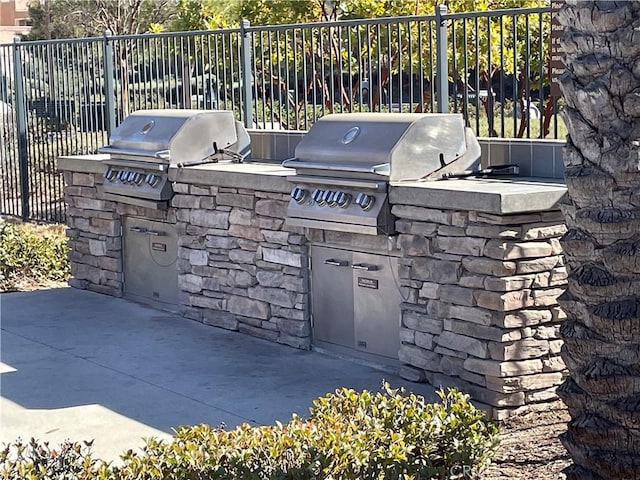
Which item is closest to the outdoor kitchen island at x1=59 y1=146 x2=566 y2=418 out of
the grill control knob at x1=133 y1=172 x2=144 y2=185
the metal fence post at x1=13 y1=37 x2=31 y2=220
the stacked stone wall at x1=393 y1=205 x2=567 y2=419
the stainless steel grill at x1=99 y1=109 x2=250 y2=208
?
the stacked stone wall at x1=393 y1=205 x2=567 y2=419

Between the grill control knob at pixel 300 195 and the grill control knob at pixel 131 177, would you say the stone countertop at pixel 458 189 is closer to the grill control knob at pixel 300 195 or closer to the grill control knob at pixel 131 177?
the grill control knob at pixel 300 195

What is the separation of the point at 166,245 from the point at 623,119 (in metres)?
5.53

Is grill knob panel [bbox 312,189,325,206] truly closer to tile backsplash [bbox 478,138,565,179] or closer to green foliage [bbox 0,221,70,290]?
tile backsplash [bbox 478,138,565,179]

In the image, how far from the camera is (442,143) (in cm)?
680

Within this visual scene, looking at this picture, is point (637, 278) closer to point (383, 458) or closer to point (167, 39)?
point (383, 458)

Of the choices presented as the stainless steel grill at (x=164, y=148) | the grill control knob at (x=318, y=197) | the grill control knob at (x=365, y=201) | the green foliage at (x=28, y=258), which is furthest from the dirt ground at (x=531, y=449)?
the green foliage at (x=28, y=258)

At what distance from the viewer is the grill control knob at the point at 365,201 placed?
22.0ft

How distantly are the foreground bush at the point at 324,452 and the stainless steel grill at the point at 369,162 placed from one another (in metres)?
1.87

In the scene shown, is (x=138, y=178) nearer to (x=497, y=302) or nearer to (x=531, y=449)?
(x=497, y=302)

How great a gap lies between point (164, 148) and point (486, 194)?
359cm

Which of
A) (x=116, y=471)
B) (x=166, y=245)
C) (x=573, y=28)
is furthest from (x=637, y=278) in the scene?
(x=166, y=245)

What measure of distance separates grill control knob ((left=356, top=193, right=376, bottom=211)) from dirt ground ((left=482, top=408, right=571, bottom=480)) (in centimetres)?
160

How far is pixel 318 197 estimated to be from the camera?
7.09m

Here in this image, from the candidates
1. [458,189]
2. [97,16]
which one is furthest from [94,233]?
[97,16]
